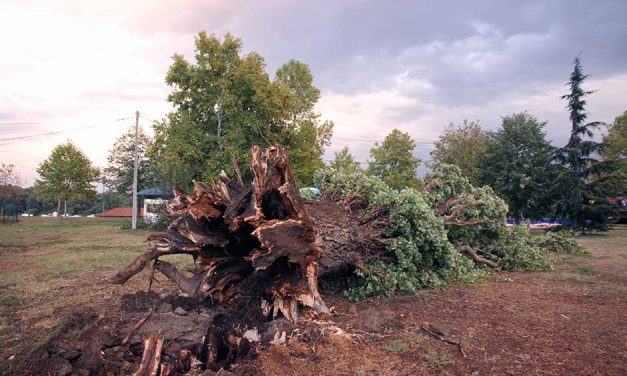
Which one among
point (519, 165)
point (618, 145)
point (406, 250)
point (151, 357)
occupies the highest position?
point (618, 145)

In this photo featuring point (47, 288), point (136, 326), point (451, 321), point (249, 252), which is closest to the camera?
point (136, 326)

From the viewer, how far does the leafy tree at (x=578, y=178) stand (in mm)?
20547

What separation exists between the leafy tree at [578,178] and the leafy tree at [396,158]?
8781 millimetres

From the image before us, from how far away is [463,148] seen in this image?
28688 mm

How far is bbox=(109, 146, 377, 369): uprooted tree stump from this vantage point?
4.12 metres

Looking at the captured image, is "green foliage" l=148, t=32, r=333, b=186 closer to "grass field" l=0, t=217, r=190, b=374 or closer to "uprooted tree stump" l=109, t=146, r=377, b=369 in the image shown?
"grass field" l=0, t=217, r=190, b=374

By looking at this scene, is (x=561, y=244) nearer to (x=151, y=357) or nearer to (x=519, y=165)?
(x=151, y=357)

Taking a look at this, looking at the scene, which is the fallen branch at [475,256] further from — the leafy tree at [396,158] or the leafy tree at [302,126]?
the leafy tree at [396,158]

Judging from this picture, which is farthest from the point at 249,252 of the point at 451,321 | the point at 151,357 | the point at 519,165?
the point at 519,165

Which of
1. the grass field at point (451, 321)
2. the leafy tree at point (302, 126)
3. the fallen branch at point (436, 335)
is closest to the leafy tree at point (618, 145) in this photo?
the leafy tree at point (302, 126)

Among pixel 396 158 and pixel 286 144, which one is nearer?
pixel 286 144

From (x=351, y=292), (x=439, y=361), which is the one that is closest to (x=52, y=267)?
(x=351, y=292)

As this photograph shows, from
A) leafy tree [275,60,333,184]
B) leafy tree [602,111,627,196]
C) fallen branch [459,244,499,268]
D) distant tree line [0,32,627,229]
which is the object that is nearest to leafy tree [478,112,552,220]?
distant tree line [0,32,627,229]

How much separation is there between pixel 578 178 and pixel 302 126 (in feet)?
47.1
